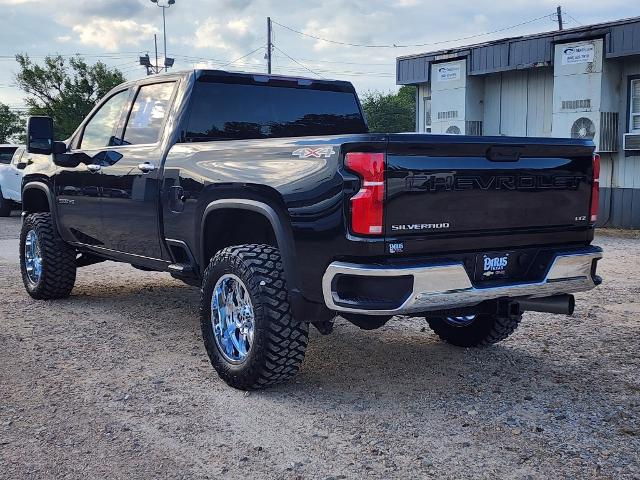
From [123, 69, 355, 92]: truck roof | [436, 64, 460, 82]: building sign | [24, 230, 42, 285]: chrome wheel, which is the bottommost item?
[24, 230, 42, 285]: chrome wheel

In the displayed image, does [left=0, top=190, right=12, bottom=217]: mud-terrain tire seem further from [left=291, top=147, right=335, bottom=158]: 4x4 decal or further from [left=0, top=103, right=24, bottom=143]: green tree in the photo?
[left=0, top=103, right=24, bottom=143]: green tree

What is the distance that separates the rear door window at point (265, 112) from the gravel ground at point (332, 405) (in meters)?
1.63

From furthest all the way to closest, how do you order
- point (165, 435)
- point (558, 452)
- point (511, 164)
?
point (511, 164) → point (165, 435) → point (558, 452)

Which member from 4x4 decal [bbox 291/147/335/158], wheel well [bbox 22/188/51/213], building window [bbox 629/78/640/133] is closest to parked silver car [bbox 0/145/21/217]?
wheel well [bbox 22/188/51/213]

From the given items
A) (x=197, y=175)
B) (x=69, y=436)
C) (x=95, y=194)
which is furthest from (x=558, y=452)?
(x=95, y=194)

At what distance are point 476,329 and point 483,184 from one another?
1.59 m

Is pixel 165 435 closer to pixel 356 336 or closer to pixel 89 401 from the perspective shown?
pixel 89 401

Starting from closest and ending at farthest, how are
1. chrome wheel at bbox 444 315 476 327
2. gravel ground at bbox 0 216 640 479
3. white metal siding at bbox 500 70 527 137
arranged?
gravel ground at bbox 0 216 640 479, chrome wheel at bbox 444 315 476 327, white metal siding at bbox 500 70 527 137

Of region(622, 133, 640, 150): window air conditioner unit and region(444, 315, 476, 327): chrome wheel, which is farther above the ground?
region(622, 133, 640, 150): window air conditioner unit

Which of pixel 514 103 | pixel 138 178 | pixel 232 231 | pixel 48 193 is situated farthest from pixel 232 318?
pixel 514 103

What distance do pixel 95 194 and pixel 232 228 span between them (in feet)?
5.90

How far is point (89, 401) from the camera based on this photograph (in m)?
4.27

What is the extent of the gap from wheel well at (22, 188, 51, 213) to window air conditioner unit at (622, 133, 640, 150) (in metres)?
12.6

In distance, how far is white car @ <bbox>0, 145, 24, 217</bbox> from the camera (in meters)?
16.5
